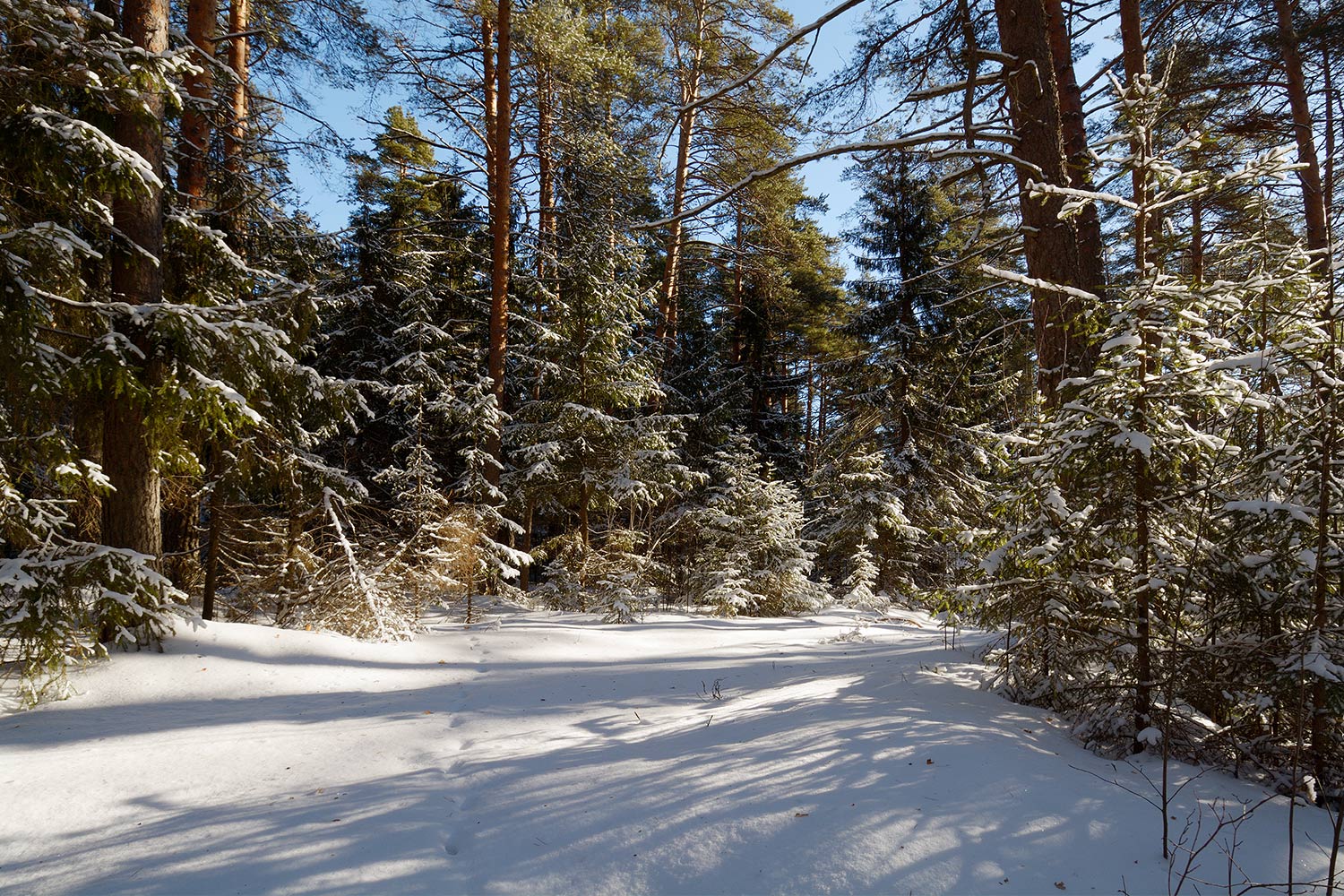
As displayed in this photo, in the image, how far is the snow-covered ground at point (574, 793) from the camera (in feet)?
7.97

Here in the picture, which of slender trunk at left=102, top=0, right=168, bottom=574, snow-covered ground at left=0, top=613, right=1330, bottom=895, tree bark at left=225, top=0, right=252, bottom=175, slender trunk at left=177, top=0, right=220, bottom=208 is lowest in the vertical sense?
snow-covered ground at left=0, top=613, right=1330, bottom=895

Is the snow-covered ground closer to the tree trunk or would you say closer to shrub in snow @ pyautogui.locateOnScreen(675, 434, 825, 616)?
the tree trunk

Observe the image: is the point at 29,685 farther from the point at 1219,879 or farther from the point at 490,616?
the point at 1219,879

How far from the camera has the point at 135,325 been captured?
5.38 meters

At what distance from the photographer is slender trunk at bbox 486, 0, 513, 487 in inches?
419

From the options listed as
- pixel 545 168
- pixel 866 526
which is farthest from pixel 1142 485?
pixel 545 168

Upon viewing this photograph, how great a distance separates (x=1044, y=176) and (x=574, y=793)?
511cm

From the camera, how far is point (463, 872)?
98.7 inches

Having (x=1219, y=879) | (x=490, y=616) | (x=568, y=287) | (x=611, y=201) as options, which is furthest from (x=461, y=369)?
(x=1219, y=879)

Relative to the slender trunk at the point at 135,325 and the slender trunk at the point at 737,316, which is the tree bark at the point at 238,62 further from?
the slender trunk at the point at 737,316

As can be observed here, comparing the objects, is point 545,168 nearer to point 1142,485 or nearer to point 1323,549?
point 1142,485

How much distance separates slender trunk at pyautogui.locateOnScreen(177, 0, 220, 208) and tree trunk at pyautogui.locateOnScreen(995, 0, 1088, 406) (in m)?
7.25

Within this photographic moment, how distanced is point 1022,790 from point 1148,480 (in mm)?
1768

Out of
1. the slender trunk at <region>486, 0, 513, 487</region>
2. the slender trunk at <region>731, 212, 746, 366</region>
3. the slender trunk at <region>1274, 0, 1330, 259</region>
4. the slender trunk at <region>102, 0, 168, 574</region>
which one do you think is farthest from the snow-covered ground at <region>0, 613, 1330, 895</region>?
the slender trunk at <region>731, 212, 746, 366</region>
